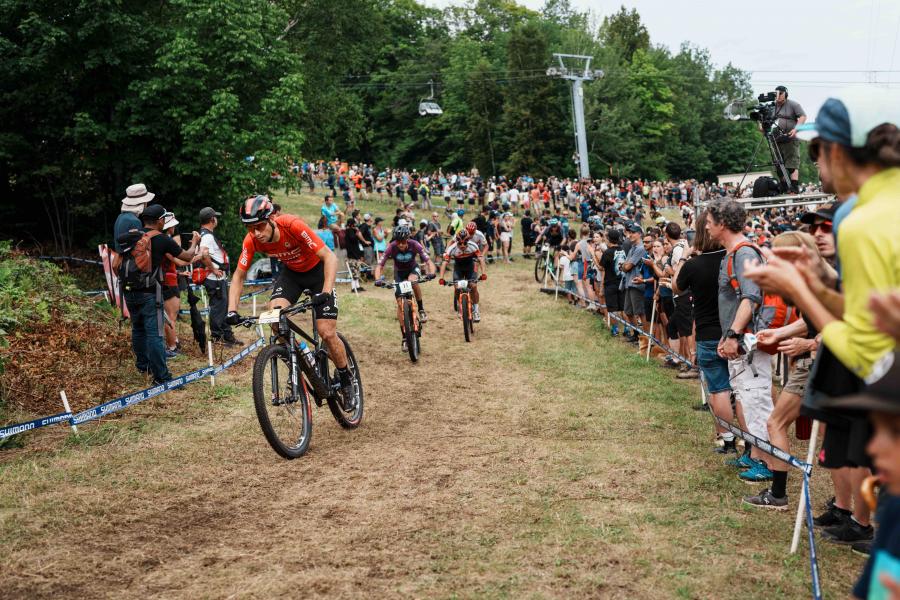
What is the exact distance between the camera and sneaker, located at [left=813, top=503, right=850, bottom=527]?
231 inches

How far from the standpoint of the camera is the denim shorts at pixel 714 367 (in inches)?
308

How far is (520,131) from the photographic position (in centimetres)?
7600

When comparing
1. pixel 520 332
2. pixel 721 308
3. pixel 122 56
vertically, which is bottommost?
pixel 520 332

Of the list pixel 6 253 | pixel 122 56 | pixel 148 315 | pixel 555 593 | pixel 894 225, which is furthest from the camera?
pixel 122 56

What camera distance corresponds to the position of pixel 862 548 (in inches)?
218

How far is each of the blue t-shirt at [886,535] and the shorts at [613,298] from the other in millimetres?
14438

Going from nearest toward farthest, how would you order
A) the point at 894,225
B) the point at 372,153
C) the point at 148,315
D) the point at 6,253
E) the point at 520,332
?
1. the point at 894,225
2. the point at 148,315
3. the point at 6,253
4. the point at 520,332
5. the point at 372,153

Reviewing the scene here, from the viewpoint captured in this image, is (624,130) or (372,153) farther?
(372,153)

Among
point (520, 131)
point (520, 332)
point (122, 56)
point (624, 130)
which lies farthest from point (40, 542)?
point (624, 130)

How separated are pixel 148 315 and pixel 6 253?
21.6ft

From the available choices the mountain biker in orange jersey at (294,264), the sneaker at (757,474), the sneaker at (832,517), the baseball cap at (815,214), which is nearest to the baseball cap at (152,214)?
the mountain biker in orange jersey at (294,264)

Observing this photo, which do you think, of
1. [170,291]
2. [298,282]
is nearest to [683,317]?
[298,282]

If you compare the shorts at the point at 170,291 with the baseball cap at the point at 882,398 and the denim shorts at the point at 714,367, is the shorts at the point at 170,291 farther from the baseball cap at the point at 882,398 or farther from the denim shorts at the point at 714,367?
the baseball cap at the point at 882,398

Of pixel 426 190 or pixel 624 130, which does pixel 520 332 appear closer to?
pixel 426 190
